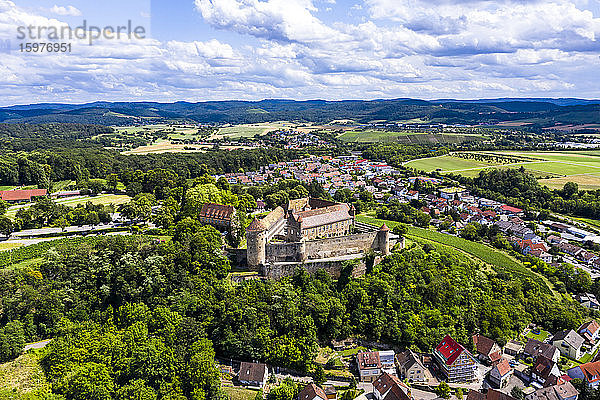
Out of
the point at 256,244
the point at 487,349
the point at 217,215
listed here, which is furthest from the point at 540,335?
the point at 217,215

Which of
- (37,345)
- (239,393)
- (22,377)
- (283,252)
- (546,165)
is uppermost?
(546,165)

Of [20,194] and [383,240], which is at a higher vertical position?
[383,240]

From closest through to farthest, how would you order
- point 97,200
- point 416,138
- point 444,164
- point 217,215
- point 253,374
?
1. point 253,374
2. point 217,215
3. point 97,200
4. point 444,164
5. point 416,138

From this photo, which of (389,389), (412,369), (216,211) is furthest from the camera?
(216,211)

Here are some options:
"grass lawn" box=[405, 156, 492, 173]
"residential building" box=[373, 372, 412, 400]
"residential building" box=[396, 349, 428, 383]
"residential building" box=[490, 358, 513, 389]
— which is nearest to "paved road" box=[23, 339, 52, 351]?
"residential building" box=[373, 372, 412, 400]

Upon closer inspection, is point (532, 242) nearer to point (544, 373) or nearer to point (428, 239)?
point (428, 239)

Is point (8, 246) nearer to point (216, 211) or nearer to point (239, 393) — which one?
point (216, 211)

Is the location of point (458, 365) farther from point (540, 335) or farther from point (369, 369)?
point (540, 335)

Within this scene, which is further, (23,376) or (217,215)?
(217,215)

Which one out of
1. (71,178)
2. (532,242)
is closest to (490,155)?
(532,242)
